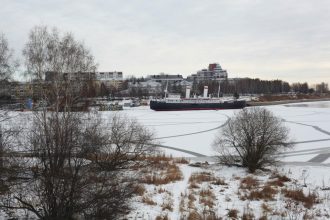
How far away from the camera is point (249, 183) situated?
46.9 feet

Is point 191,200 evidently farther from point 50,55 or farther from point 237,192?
point 50,55

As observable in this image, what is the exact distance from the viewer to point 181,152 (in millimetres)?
22578

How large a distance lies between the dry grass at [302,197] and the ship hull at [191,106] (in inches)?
2325

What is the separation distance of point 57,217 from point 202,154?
14.2 metres

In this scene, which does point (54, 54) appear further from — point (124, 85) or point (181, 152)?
point (124, 85)

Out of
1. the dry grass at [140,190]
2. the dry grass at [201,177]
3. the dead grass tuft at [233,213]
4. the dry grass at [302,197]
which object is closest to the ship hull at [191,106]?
the dry grass at [201,177]

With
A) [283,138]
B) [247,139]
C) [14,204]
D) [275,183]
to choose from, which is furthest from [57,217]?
[283,138]

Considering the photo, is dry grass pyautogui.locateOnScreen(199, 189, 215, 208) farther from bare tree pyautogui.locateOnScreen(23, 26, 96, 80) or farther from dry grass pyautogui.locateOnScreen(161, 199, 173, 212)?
bare tree pyautogui.locateOnScreen(23, 26, 96, 80)

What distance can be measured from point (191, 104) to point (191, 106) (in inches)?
19.9

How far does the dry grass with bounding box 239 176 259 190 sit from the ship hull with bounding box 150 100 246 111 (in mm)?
56705

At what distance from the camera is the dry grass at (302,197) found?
37.8 feet

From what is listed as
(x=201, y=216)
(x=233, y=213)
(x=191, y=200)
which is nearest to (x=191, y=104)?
(x=191, y=200)

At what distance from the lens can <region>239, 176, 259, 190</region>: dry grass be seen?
13.7 meters

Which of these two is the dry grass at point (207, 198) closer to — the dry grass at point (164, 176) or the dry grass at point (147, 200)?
the dry grass at point (147, 200)
